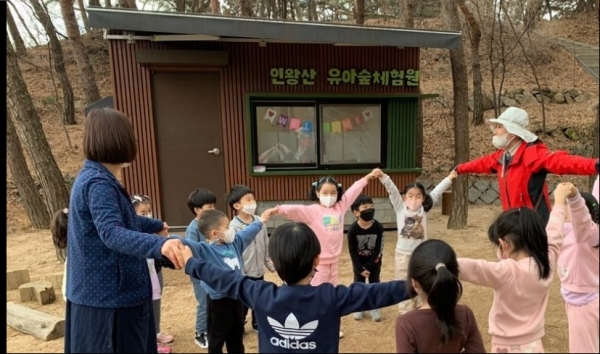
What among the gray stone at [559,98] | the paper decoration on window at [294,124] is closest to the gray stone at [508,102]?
the gray stone at [559,98]

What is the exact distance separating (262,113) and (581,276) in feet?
16.7

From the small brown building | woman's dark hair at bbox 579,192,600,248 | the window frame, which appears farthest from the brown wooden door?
woman's dark hair at bbox 579,192,600,248

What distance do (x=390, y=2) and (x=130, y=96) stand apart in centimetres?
1419

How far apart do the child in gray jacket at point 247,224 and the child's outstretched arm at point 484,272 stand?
1.74 metres

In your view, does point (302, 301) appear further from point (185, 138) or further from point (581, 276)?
point (185, 138)

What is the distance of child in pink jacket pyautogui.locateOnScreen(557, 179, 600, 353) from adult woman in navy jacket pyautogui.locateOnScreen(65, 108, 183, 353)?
203cm

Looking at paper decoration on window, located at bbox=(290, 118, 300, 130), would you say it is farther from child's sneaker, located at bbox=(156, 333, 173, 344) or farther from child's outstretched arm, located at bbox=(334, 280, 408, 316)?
child's outstretched arm, located at bbox=(334, 280, 408, 316)

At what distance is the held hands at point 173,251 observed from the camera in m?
1.69

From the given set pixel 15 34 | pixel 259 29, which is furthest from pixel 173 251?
pixel 15 34

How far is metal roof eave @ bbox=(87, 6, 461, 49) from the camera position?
5105 mm

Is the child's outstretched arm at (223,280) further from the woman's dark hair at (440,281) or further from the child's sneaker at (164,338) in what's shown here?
the child's sneaker at (164,338)

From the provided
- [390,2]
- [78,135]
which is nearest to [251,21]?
[78,135]

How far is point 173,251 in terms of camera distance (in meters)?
1.69

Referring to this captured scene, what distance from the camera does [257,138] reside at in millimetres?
6660
